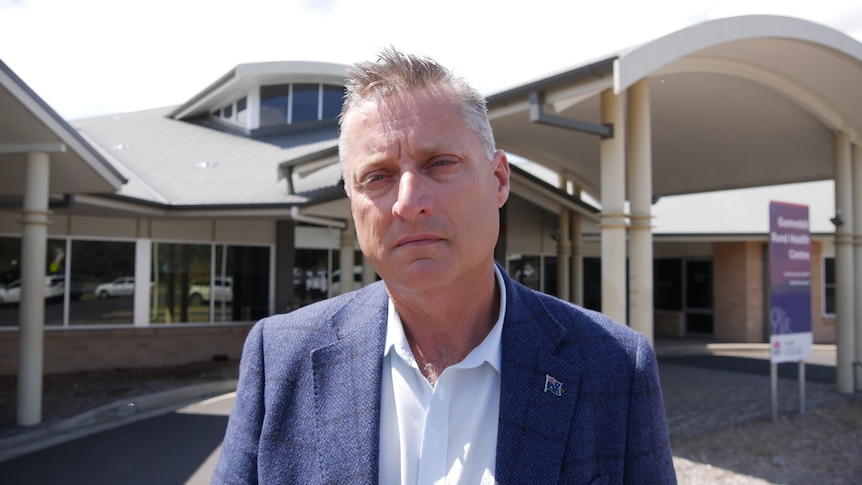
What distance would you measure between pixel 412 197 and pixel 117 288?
13.0 meters

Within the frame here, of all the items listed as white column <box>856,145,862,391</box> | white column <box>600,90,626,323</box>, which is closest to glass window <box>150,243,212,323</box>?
white column <box>600,90,626,323</box>

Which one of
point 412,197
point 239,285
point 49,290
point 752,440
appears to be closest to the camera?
point 412,197

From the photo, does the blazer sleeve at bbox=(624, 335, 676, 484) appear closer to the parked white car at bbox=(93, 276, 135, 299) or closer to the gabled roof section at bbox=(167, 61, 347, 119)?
the parked white car at bbox=(93, 276, 135, 299)

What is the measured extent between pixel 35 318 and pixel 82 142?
229 cm

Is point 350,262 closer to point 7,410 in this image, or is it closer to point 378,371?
point 7,410

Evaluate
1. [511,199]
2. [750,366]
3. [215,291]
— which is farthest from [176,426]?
[750,366]

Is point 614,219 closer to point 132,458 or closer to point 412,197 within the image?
point 412,197

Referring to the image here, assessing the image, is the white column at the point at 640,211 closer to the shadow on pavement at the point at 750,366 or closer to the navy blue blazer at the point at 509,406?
the navy blue blazer at the point at 509,406

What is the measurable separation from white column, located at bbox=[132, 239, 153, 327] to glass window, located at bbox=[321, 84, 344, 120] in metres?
7.11

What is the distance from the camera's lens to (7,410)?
8.51m

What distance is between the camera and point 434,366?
5.20 feet

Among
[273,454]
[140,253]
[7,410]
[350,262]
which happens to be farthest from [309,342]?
[140,253]

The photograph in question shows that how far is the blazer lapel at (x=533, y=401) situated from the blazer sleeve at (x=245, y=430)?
61cm

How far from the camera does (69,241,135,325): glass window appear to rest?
12.1 m
